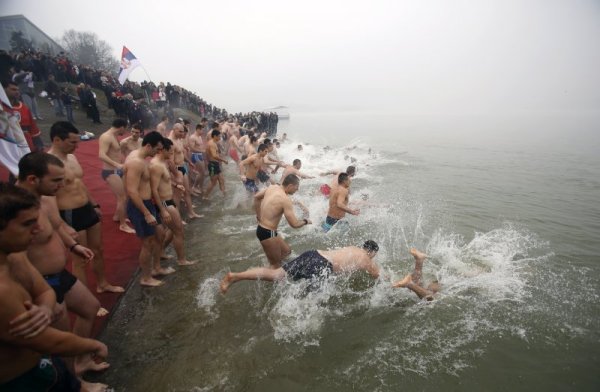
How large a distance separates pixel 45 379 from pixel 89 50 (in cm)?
6364

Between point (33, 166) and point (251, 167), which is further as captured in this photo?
point (251, 167)

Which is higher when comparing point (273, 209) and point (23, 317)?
→ point (23, 317)

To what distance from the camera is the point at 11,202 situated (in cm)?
148

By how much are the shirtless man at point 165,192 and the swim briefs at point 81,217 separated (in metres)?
0.77

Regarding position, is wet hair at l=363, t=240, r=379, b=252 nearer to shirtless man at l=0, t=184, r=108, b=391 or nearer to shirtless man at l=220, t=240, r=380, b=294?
shirtless man at l=220, t=240, r=380, b=294

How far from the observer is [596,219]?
9.34 metres

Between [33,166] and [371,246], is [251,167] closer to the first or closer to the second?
[371,246]

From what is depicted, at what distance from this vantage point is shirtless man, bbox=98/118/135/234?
5.06m

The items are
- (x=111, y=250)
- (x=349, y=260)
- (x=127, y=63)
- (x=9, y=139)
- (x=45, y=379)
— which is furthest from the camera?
(x=127, y=63)

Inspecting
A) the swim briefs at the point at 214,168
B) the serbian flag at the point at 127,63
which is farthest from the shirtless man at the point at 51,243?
the serbian flag at the point at 127,63

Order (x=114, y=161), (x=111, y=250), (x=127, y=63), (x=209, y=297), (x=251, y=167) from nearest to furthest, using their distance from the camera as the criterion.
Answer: (x=209, y=297), (x=111, y=250), (x=114, y=161), (x=251, y=167), (x=127, y=63)

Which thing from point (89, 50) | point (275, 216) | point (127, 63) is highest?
point (89, 50)

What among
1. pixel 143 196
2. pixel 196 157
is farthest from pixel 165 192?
pixel 196 157

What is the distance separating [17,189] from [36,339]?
785 mm
